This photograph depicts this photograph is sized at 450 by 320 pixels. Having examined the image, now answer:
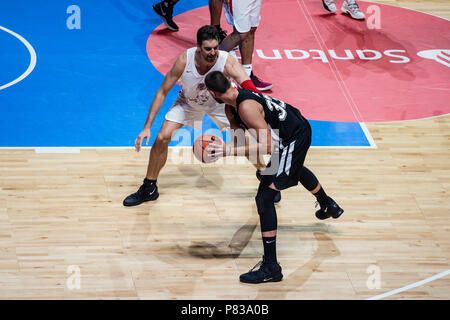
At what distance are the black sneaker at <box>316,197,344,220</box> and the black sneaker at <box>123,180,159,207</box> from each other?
167cm

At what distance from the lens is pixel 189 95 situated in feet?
21.7

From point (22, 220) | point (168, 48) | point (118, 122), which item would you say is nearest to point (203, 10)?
point (168, 48)

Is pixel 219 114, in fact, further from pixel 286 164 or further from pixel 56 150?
pixel 56 150

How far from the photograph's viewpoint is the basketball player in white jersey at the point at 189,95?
620 centimetres

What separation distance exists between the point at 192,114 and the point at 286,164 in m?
1.37

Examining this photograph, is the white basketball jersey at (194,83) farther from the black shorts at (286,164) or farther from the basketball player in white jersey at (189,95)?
the black shorts at (286,164)

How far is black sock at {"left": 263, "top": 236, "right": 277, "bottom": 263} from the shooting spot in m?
5.71

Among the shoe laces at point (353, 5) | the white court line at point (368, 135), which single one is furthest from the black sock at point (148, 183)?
the shoe laces at point (353, 5)

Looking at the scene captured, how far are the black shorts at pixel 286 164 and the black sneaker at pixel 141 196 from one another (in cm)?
145

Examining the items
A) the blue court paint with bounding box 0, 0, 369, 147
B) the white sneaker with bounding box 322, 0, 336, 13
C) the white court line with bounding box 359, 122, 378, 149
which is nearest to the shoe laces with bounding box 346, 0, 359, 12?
the white sneaker with bounding box 322, 0, 336, 13

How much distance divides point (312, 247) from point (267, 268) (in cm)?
69

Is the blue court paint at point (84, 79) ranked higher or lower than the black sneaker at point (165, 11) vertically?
lower

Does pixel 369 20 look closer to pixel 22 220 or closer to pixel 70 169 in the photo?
pixel 70 169

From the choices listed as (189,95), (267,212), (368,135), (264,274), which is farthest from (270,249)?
(368,135)
